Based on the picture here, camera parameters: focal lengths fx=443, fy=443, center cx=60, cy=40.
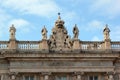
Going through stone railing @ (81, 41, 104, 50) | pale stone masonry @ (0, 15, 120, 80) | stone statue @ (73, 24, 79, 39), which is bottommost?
pale stone masonry @ (0, 15, 120, 80)

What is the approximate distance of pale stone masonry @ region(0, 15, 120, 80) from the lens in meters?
30.5

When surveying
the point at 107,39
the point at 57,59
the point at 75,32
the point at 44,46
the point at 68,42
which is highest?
the point at 75,32

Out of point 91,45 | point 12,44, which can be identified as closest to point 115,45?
point 91,45

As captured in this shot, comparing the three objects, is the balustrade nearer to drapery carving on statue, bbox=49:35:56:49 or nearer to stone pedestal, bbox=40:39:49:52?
stone pedestal, bbox=40:39:49:52

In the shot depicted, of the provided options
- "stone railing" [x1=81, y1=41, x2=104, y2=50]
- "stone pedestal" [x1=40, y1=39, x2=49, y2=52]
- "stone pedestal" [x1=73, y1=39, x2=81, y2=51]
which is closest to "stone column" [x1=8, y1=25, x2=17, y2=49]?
"stone pedestal" [x1=40, y1=39, x2=49, y2=52]

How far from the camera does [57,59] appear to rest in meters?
30.8

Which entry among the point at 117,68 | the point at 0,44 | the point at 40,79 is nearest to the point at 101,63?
the point at 117,68

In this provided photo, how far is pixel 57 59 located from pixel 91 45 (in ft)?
9.00

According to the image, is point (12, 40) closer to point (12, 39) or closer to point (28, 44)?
point (12, 39)

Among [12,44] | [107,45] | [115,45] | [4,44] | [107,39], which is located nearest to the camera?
[12,44]

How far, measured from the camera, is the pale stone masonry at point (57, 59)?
30516 mm

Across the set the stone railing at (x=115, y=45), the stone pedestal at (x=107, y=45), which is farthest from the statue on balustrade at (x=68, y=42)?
the stone railing at (x=115, y=45)

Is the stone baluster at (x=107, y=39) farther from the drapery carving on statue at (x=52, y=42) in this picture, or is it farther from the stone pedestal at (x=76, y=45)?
the drapery carving on statue at (x=52, y=42)

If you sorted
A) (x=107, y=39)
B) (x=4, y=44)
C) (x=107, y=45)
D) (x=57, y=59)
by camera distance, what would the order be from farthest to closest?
(x=107, y=39) → (x=107, y=45) → (x=4, y=44) → (x=57, y=59)
